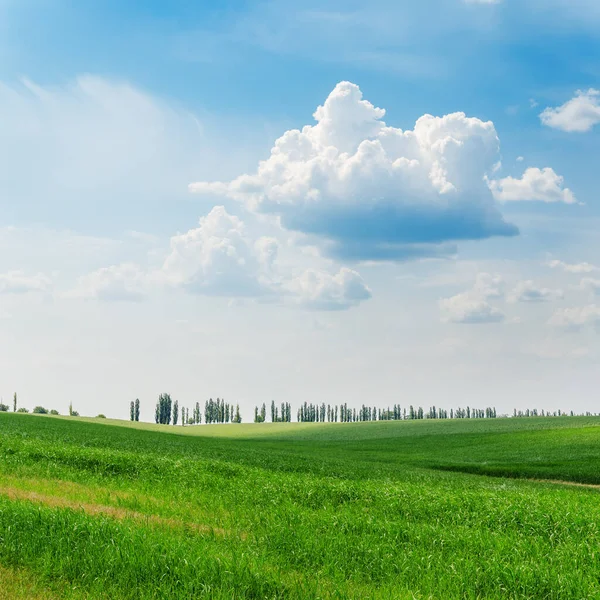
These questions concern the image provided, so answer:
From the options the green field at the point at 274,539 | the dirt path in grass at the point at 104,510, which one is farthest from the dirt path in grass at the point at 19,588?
the dirt path in grass at the point at 104,510

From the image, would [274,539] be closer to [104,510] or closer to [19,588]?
[104,510]

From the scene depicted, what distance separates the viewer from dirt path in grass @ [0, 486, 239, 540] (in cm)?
1295

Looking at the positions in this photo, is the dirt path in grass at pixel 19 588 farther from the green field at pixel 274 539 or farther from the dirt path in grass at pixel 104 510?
the dirt path in grass at pixel 104 510

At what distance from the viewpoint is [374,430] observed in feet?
369

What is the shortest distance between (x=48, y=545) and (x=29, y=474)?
11306mm

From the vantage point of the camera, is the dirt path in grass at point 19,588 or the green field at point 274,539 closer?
the dirt path in grass at point 19,588

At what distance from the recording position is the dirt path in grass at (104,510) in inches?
510

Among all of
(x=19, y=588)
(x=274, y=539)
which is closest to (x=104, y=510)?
(x=274, y=539)

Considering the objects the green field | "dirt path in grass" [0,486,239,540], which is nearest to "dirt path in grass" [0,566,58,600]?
the green field

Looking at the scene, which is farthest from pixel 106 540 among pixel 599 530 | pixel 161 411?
pixel 161 411

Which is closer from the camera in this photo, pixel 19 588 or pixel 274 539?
pixel 19 588

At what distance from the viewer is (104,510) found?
14.3 meters

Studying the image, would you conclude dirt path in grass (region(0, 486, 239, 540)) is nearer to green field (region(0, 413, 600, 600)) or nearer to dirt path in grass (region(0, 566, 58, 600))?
green field (region(0, 413, 600, 600))

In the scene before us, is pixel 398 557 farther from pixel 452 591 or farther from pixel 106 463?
pixel 106 463
